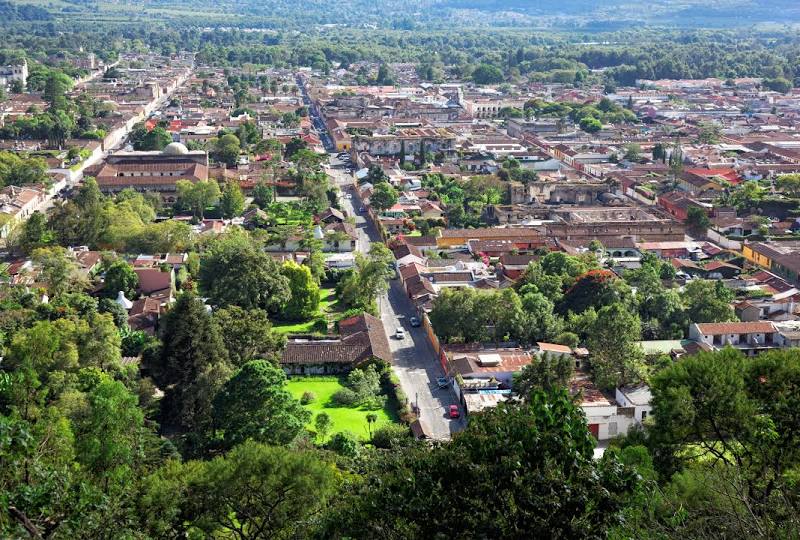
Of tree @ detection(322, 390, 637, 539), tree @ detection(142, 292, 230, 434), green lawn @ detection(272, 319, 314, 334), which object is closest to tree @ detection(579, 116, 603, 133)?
green lawn @ detection(272, 319, 314, 334)

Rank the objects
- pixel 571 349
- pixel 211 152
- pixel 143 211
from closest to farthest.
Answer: pixel 571 349 < pixel 143 211 < pixel 211 152

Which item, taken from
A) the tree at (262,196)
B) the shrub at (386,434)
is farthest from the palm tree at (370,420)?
the tree at (262,196)

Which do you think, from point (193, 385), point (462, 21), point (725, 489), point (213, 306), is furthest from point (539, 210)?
point (462, 21)

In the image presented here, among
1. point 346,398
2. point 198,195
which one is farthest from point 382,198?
point 346,398

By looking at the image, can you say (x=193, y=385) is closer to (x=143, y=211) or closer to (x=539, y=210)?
(x=143, y=211)

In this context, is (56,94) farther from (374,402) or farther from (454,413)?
(454,413)

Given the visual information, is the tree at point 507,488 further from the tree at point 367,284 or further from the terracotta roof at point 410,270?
the terracotta roof at point 410,270

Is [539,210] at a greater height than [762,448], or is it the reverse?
[762,448]

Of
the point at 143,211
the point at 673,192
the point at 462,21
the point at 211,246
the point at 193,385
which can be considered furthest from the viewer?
the point at 462,21

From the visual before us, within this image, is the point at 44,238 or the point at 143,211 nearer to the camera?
the point at 44,238
